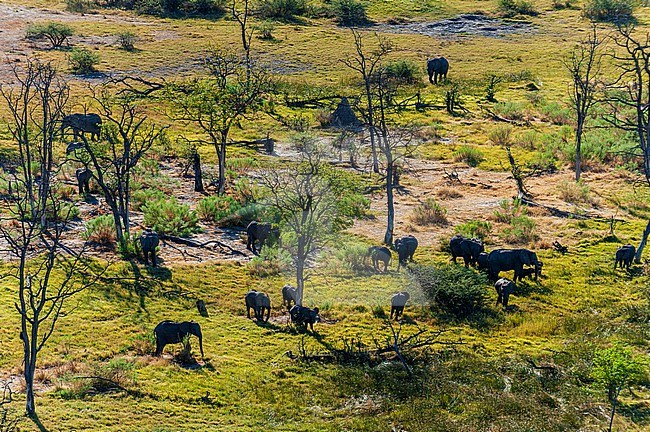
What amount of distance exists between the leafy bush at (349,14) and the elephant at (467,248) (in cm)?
5360

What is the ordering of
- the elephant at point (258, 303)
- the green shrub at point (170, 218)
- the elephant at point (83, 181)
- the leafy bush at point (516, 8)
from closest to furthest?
the elephant at point (258, 303) → the green shrub at point (170, 218) → the elephant at point (83, 181) → the leafy bush at point (516, 8)

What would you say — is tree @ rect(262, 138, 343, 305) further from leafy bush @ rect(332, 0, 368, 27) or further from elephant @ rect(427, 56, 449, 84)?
leafy bush @ rect(332, 0, 368, 27)

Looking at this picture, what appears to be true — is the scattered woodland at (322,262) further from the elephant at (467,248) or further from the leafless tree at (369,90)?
the leafless tree at (369,90)

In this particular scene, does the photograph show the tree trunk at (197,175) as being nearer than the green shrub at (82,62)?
Yes

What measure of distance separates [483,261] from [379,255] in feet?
13.3

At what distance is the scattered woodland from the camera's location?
20.4 metres

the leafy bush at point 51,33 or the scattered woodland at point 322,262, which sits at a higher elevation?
the leafy bush at point 51,33

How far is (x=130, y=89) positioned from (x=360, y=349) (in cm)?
3891

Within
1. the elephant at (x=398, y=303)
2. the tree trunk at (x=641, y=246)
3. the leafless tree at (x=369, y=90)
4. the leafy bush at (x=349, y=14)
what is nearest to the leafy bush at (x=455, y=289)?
the elephant at (x=398, y=303)

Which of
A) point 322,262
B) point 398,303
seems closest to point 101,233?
point 322,262

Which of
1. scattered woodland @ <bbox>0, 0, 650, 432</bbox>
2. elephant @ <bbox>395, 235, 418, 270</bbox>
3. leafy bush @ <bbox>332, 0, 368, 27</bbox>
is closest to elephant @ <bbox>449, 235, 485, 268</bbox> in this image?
scattered woodland @ <bbox>0, 0, 650, 432</bbox>

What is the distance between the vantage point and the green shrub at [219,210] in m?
35.6

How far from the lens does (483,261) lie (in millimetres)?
30672

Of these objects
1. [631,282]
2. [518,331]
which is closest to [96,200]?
[518,331]
